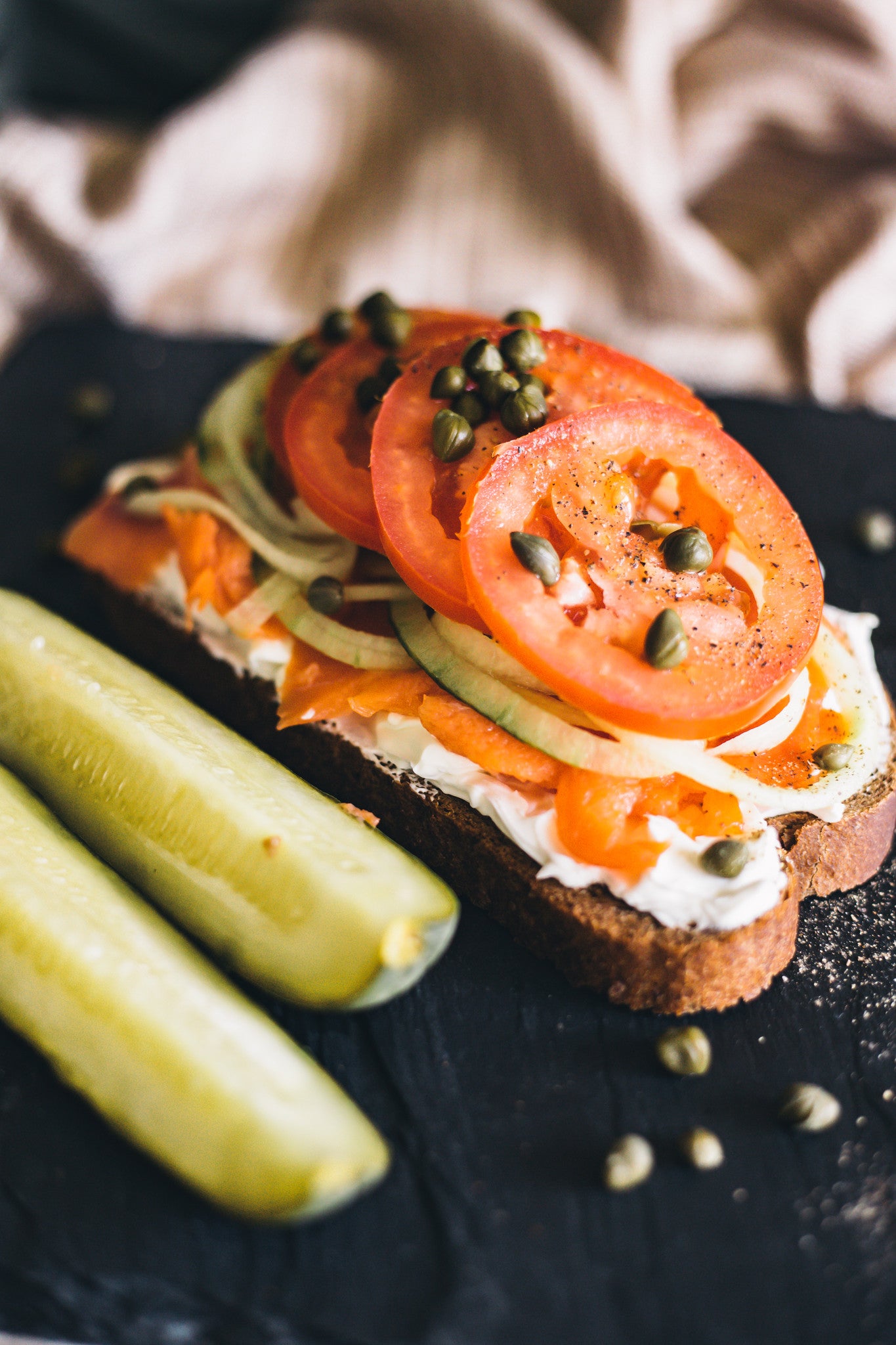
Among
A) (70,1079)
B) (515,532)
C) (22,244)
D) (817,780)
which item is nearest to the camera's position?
(70,1079)

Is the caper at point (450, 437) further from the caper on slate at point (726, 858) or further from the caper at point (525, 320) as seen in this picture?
the caper on slate at point (726, 858)

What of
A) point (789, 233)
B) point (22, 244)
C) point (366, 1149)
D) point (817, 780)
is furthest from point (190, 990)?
point (789, 233)

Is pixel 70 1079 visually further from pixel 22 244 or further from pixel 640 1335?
pixel 22 244

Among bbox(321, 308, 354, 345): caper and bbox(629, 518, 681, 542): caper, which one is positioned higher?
bbox(629, 518, 681, 542): caper

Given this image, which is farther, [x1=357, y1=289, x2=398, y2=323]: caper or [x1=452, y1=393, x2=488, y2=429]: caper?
[x1=357, y1=289, x2=398, y2=323]: caper

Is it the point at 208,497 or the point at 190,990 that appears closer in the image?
the point at 190,990

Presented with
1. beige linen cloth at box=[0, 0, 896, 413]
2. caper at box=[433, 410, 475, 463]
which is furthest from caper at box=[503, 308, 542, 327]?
beige linen cloth at box=[0, 0, 896, 413]

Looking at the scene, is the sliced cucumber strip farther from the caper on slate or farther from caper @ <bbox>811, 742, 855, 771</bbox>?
caper @ <bbox>811, 742, 855, 771</bbox>
